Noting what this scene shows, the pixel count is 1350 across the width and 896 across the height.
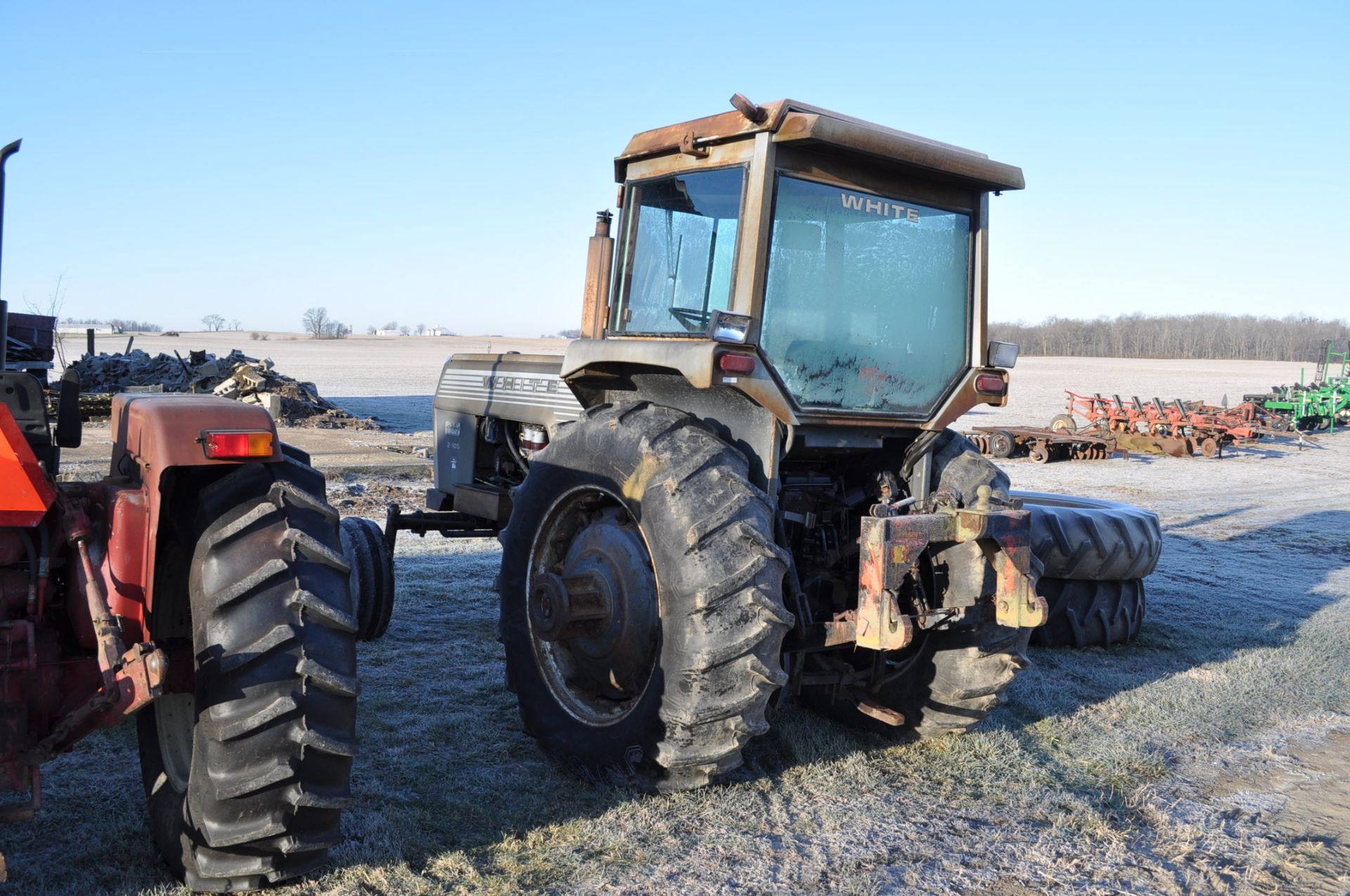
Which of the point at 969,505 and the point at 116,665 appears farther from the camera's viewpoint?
the point at 969,505

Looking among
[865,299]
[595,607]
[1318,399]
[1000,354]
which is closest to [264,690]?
[595,607]

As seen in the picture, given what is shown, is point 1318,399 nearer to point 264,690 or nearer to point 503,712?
point 503,712

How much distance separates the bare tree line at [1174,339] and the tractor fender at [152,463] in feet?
241

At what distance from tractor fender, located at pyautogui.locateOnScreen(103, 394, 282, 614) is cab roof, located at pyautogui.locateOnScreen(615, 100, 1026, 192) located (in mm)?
2139

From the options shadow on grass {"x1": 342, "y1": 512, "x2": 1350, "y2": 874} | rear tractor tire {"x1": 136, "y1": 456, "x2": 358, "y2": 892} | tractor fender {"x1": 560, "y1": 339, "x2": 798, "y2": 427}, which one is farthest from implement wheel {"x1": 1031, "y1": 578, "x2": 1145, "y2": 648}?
rear tractor tire {"x1": 136, "y1": 456, "x2": 358, "y2": 892}

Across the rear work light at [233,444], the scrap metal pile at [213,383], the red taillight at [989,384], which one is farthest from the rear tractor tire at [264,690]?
the scrap metal pile at [213,383]

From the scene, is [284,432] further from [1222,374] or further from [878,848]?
[1222,374]

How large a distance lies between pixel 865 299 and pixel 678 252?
2.85 feet

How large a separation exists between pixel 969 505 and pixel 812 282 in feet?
3.91

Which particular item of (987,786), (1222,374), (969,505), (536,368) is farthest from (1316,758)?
(1222,374)

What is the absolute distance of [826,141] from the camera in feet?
12.8

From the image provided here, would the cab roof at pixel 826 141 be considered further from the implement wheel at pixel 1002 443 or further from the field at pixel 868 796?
the implement wheel at pixel 1002 443

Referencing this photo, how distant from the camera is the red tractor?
2.77 meters

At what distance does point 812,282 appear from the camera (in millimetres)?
4238
